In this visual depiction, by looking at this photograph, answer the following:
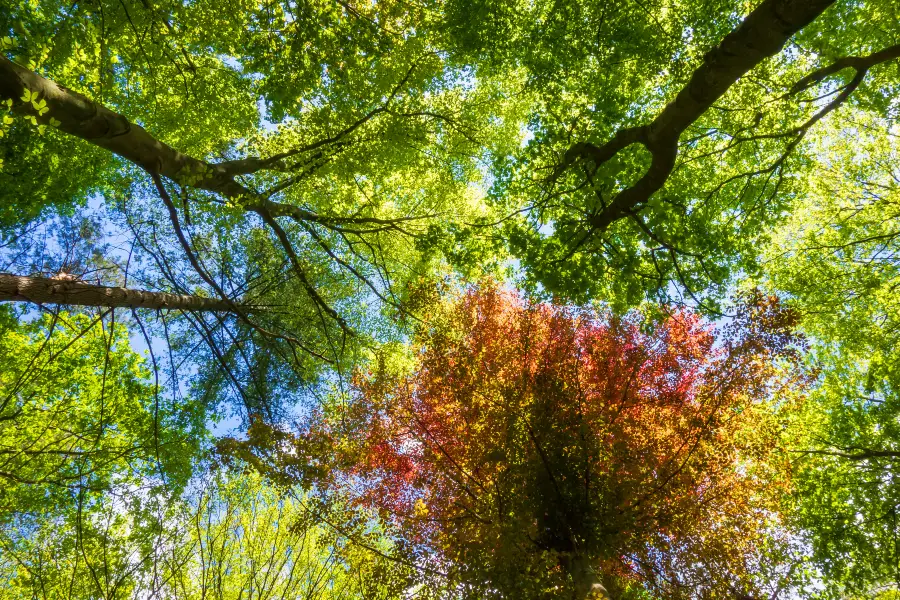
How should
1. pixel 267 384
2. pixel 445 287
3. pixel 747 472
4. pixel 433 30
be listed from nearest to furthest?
pixel 747 472 → pixel 433 30 → pixel 445 287 → pixel 267 384

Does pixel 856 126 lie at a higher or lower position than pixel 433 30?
higher

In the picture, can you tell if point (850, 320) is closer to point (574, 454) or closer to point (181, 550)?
point (574, 454)

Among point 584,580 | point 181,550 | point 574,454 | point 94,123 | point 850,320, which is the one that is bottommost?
point 584,580

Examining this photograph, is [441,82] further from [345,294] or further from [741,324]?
[741,324]

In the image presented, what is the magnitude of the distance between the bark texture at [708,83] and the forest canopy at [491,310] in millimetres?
30

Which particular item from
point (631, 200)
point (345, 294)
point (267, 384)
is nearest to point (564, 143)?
point (631, 200)

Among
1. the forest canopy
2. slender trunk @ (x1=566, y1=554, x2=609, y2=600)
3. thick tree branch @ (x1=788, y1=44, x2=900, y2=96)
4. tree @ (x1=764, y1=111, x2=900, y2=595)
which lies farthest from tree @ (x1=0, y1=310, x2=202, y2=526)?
tree @ (x1=764, y1=111, x2=900, y2=595)

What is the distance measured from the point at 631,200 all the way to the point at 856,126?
9.17m

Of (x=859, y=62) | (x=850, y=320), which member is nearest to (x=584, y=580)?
(x=859, y=62)

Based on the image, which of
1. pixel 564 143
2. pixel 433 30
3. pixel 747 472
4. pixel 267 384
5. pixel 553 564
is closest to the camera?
pixel 553 564

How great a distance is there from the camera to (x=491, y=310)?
27.1 feet

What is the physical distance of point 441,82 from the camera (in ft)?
29.1

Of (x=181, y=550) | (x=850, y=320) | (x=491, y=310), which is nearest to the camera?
(x=181, y=550)

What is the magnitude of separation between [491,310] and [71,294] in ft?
19.8
